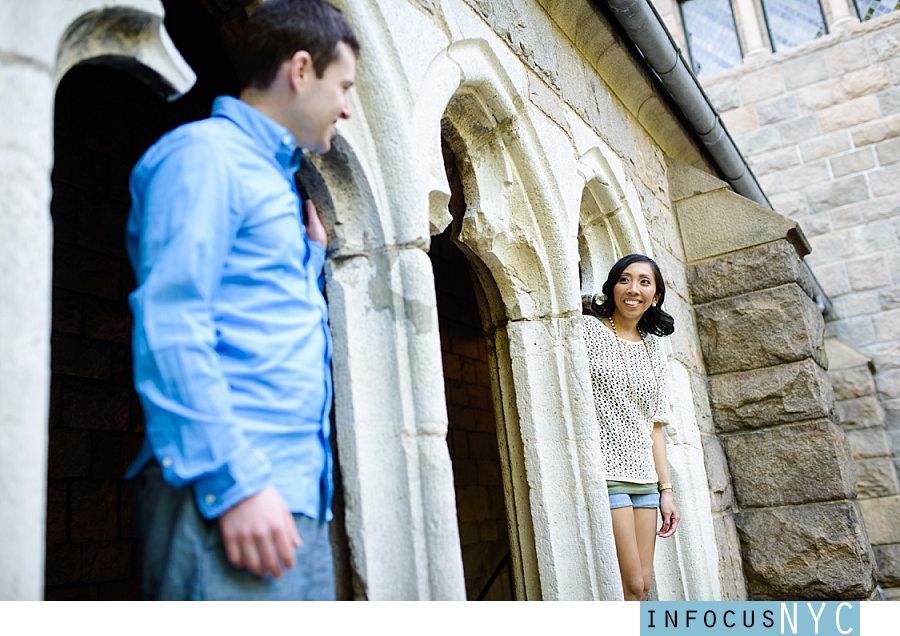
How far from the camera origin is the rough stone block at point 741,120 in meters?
5.78

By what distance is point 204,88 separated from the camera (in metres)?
2.98

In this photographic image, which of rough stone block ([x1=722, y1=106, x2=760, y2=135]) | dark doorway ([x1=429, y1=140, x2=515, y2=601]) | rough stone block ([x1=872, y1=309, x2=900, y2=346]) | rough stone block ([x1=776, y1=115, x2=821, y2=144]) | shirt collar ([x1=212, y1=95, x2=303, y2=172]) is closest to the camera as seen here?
shirt collar ([x1=212, y1=95, x2=303, y2=172])

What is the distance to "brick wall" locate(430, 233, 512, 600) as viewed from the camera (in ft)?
15.3

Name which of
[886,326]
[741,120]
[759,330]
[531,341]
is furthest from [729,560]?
[741,120]

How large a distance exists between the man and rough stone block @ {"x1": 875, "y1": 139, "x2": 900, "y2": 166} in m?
5.12

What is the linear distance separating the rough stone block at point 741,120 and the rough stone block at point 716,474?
300 centimetres

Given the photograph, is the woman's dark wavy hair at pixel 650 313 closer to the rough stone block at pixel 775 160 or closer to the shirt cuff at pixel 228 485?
the shirt cuff at pixel 228 485

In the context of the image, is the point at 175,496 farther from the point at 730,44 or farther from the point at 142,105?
the point at 730,44

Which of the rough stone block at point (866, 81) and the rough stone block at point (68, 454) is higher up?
the rough stone block at point (866, 81)

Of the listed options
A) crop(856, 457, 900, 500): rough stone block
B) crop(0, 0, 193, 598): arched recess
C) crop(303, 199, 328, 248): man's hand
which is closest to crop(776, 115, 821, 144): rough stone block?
crop(856, 457, 900, 500): rough stone block

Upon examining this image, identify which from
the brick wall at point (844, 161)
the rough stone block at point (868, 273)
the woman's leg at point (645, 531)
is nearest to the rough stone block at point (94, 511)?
the woman's leg at point (645, 531)

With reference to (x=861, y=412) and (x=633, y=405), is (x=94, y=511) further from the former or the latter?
(x=861, y=412)

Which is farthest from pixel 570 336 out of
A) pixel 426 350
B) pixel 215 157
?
pixel 215 157

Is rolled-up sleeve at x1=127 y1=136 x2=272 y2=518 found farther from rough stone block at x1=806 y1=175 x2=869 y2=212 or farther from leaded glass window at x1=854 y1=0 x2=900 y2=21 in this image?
leaded glass window at x1=854 y1=0 x2=900 y2=21
